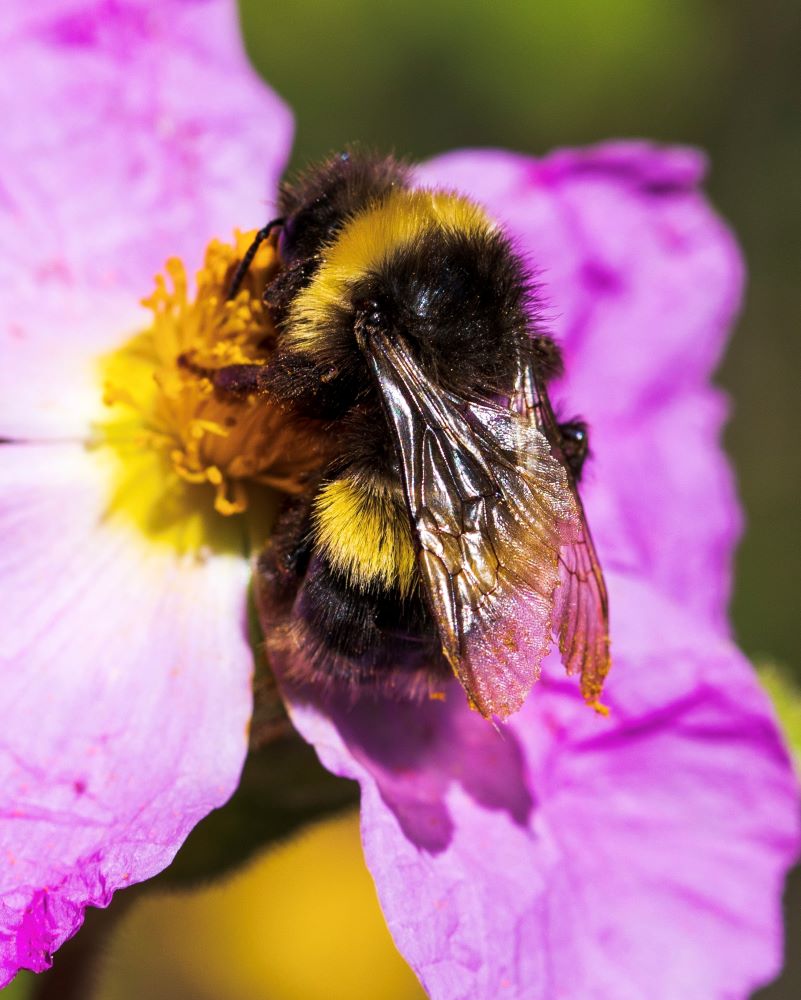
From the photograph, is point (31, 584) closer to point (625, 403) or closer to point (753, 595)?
point (625, 403)

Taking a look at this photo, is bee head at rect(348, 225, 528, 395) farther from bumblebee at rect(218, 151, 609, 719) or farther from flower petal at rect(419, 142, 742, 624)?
flower petal at rect(419, 142, 742, 624)

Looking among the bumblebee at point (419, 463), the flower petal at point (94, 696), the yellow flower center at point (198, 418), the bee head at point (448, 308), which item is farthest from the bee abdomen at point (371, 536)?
the flower petal at point (94, 696)

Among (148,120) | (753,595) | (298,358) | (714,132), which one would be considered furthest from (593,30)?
(298,358)

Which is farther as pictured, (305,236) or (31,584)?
(31,584)

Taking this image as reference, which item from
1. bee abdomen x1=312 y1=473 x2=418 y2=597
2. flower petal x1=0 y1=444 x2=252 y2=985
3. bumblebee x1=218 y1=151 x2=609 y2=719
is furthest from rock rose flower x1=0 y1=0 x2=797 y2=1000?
bee abdomen x1=312 y1=473 x2=418 y2=597

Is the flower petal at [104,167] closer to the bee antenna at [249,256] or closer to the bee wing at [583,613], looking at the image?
the bee antenna at [249,256]

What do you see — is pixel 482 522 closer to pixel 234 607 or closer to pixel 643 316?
pixel 234 607
